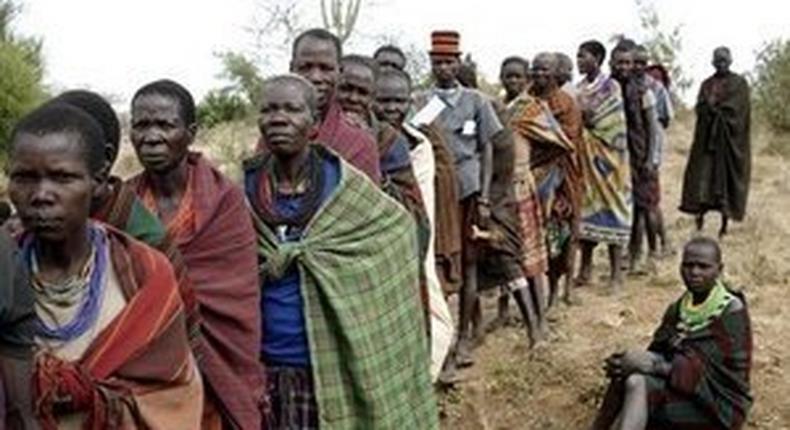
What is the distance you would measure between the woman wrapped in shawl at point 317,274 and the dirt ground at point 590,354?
2711 millimetres

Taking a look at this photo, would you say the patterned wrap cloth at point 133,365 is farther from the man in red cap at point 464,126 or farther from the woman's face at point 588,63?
the woman's face at point 588,63

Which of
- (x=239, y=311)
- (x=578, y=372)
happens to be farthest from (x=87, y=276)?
(x=578, y=372)

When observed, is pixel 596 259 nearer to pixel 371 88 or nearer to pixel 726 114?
pixel 726 114

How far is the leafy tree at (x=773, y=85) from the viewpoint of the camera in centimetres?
1744

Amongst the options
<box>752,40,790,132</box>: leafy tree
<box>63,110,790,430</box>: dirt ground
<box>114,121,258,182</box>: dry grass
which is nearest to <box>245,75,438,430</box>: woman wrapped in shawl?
<box>63,110,790,430</box>: dirt ground

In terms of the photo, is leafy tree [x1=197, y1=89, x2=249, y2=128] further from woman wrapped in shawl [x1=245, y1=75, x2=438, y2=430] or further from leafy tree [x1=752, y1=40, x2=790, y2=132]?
woman wrapped in shawl [x1=245, y1=75, x2=438, y2=430]

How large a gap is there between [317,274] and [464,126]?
9.70 feet

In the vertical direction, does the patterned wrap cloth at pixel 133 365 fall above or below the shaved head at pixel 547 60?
below

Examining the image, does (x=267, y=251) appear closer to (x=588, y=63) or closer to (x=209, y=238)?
(x=209, y=238)

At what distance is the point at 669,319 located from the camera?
19.0 ft

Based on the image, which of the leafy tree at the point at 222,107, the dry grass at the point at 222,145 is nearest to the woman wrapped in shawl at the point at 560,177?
the dry grass at the point at 222,145

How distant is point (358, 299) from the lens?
156 inches

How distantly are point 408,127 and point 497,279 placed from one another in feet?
6.23

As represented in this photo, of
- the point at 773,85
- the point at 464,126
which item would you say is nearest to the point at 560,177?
the point at 464,126
